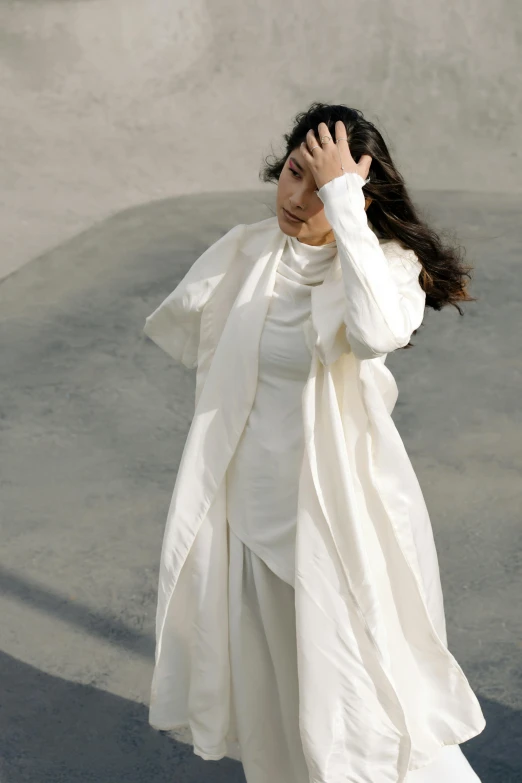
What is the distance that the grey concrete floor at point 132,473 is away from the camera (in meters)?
2.81

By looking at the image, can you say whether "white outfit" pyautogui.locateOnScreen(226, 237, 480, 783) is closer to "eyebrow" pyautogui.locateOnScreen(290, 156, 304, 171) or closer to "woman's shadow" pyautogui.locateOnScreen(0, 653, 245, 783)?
"eyebrow" pyautogui.locateOnScreen(290, 156, 304, 171)

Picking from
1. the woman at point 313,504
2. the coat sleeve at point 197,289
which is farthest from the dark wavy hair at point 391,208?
the coat sleeve at point 197,289

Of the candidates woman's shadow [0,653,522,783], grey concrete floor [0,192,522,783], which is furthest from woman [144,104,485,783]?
grey concrete floor [0,192,522,783]

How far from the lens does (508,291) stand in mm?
5047

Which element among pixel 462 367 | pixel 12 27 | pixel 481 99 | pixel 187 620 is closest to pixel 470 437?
pixel 462 367

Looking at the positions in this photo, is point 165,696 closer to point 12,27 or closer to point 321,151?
point 321,151

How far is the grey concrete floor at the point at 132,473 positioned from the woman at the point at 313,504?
0.46 meters

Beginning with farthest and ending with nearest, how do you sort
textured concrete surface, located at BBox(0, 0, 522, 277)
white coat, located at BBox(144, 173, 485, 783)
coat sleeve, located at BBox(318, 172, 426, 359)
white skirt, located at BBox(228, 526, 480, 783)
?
textured concrete surface, located at BBox(0, 0, 522, 277) → white skirt, located at BBox(228, 526, 480, 783) → white coat, located at BBox(144, 173, 485, 783) → coat sleeve, located at BBox(318, 172, 426, 359)

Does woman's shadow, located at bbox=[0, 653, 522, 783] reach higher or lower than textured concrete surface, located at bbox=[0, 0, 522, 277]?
lower

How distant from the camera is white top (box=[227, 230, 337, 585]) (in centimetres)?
214

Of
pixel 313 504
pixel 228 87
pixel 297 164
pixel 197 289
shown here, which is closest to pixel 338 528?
pixel 313 504

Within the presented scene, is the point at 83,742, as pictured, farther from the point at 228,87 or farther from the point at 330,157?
the point at 228,87

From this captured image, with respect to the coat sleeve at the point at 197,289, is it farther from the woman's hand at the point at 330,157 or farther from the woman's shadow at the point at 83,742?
the woman's shadow at the point at 83,742

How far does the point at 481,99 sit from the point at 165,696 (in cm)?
486
